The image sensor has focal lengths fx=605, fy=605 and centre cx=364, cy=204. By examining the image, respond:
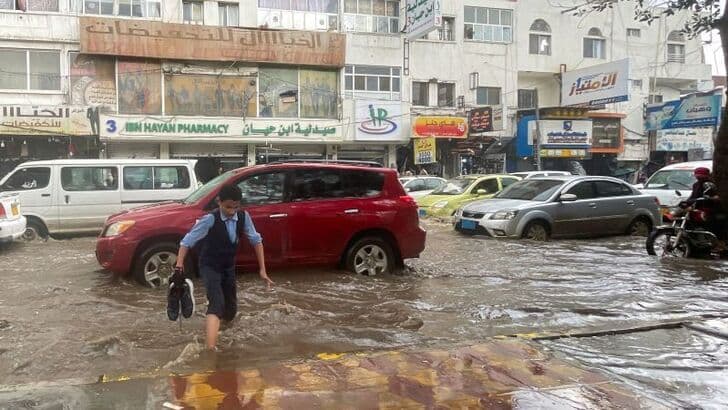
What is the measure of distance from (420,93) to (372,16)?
4.16m

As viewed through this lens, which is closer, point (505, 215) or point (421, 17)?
point (505, 215)

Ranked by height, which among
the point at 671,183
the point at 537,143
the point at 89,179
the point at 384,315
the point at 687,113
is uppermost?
the point at 687,113

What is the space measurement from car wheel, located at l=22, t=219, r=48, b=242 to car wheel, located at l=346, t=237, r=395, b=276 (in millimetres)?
7546

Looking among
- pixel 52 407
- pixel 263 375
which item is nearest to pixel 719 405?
pixel 263 375

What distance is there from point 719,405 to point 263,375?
125 inches

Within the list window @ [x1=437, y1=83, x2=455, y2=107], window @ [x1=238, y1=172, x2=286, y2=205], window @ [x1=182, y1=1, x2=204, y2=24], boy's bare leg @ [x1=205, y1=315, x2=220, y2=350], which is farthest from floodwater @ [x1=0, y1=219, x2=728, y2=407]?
window @ [x1=437, y1=83, x2=455, y2=107]

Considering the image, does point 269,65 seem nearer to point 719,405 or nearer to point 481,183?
point 481,183

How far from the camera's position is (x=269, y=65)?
83.4 feet

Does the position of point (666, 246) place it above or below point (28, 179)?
below

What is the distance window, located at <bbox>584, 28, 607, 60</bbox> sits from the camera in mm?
32916

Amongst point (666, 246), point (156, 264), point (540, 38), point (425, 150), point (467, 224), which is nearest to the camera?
point (156, 264)

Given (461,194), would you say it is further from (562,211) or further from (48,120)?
(48,120)

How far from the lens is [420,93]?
28625mm

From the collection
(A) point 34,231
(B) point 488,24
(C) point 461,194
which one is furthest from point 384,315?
(B) point 488,24
